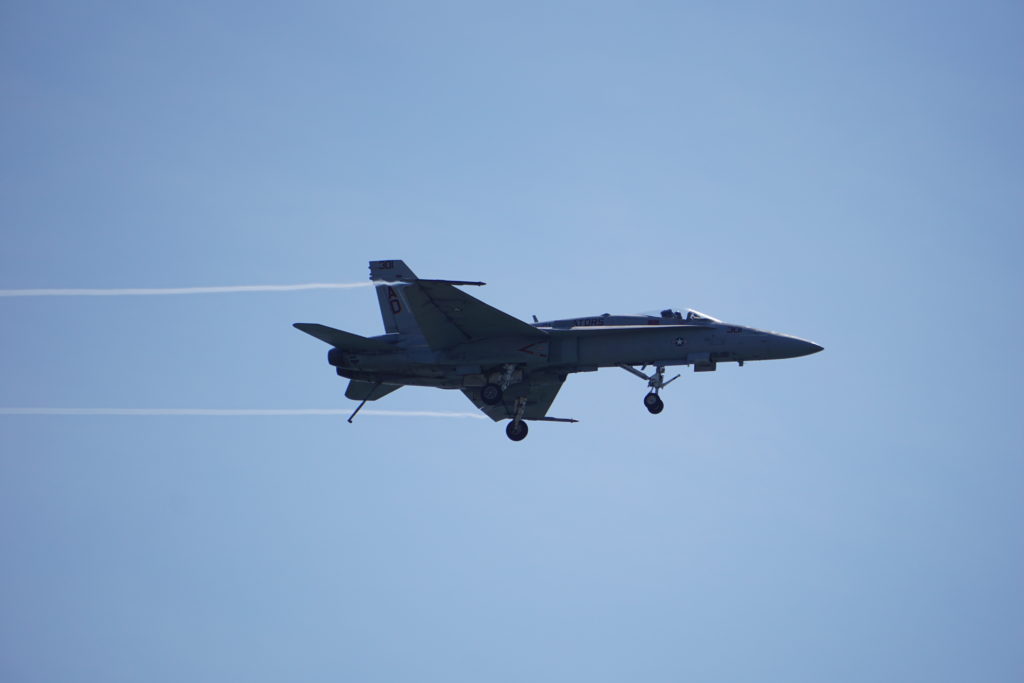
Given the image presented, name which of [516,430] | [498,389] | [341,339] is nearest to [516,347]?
[498,389]

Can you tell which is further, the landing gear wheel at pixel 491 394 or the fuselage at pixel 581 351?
the landing gear wheel at pixel 491 394

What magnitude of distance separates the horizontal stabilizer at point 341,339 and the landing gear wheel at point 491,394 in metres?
3.18

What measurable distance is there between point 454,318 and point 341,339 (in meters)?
3.52

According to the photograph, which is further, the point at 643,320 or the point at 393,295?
the point at 393,295

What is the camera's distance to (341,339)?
38.0m

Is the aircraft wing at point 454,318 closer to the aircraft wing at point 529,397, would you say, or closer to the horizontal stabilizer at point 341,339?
the horizontal stabilizer at point 341,339

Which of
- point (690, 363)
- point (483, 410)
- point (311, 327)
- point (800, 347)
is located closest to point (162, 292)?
point (311, 327)

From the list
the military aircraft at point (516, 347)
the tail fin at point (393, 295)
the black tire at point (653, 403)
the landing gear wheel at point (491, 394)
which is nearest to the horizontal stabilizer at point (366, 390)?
the military aircraft at point (516, 347)

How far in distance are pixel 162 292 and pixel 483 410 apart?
11.7 meters

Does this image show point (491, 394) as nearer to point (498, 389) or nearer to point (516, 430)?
point (498, 389)

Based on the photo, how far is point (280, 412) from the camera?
3988 cm

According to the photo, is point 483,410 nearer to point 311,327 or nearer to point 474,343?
point 474,343

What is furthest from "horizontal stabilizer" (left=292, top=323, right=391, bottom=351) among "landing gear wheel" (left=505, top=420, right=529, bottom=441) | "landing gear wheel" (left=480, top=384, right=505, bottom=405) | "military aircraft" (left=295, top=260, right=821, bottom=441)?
"landing gear wheel" (left=505, top=420, right=529, bottom=441)

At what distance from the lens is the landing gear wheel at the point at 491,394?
125ft
